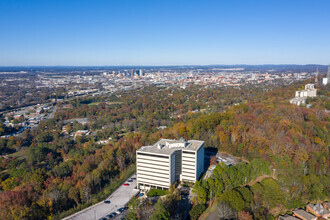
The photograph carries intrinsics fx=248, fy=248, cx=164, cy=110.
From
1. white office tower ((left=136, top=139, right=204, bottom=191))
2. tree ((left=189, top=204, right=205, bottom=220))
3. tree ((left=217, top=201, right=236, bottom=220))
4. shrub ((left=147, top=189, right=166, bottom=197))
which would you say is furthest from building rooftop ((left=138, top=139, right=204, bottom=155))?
tree ((left=217, top=201, right=236, bottom=220))

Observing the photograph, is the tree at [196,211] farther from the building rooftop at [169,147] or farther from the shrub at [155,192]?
the building rooftop at [169,147]

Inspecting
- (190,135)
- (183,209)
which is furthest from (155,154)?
(190,135)

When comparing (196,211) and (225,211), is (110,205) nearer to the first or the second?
(196,211)

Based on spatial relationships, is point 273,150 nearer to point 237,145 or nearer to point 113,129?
point 237,145

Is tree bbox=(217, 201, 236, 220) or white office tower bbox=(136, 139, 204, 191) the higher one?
white office tower bbox=(136, 139, 204, 191)

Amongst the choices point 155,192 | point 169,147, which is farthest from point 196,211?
point 169,147

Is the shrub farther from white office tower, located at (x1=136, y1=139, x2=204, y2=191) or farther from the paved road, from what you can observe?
the paved road

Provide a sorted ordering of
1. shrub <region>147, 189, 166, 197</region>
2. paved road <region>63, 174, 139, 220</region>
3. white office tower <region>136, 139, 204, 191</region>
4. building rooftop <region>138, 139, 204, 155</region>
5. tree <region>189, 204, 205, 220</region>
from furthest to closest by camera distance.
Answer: building rooftop <region>138, 139, 204, 155</region>, white office tower <region>136, 139, 204, 191</region>, shrub <region>147, 189, 166, 197</region>, paved road <region>63, 174, 139, 220</region>, tree <region>189, 204, 205, 220</region>
